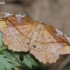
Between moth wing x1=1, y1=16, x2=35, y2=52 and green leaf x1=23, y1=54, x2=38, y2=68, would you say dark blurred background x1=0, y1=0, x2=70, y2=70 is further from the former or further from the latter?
green leaf x1=23, y1=54, x2=38, y2=68

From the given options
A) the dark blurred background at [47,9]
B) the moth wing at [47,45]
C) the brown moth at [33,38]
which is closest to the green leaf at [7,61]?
the brown moth at [33,38]

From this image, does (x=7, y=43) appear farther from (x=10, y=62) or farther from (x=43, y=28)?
(x=43, y=28)

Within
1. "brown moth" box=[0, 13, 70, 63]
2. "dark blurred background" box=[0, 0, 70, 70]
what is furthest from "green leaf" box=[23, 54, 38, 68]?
"dark blurred background" box=[0, 0, 70, 70]

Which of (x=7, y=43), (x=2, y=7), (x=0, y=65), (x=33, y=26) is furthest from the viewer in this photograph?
(x=2, y=7)

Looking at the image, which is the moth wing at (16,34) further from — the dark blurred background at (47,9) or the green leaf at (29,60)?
the dark blurred background at (47,9)

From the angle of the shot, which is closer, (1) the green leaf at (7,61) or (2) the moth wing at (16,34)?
(1) the green leaf at (7,61)

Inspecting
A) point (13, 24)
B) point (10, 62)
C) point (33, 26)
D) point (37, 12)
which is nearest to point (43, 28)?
point (33, 26)

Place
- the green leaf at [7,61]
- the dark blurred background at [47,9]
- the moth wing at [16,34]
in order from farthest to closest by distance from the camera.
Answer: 1. the dark blurred background at [47,9]
2. the moth wing at [16,34]
3. the green leaf at [7,61]

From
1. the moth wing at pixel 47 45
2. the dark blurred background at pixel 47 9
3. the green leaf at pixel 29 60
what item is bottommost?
the dark blurred background at pixel 47 9
